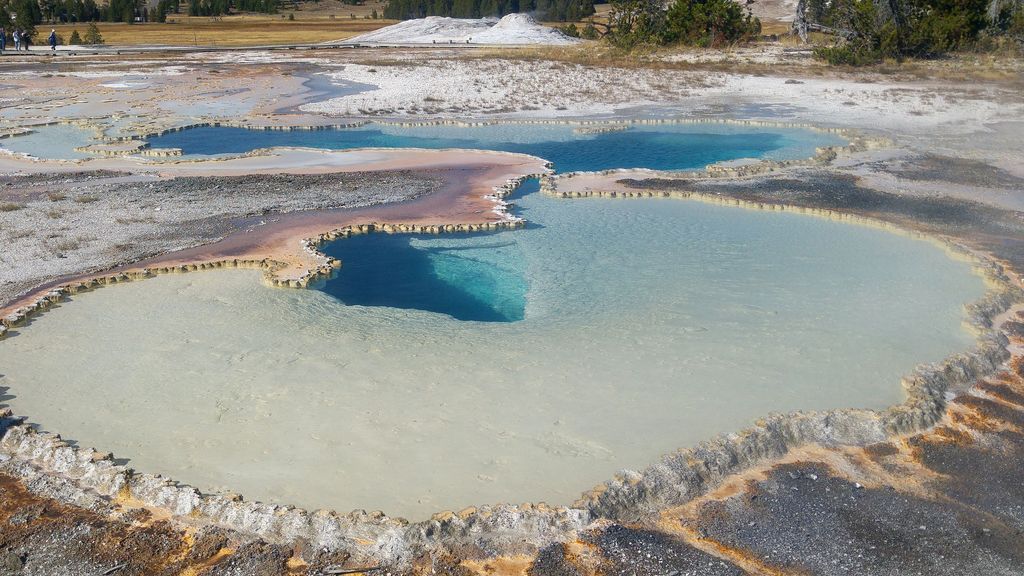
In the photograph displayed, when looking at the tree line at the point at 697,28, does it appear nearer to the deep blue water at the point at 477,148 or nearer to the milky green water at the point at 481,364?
the deep blue water at the point at 477,148

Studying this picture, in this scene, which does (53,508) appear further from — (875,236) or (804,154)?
(804,154)

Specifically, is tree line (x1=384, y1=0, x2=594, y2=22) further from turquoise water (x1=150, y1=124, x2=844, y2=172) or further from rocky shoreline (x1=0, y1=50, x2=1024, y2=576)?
rocky shoreline (x1=0, y1=50, x2=1024, y2=576)

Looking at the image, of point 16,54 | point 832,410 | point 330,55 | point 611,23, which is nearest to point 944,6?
point 611,23

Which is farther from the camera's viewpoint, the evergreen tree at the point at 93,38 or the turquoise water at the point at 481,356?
the evergreen tree at the point at 93,38

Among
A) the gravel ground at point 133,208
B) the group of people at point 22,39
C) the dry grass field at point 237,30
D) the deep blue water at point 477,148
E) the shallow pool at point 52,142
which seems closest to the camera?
the deep blue water at point 477,148

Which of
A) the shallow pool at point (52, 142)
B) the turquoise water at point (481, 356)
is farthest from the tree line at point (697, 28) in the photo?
the turquoise water at point (481, 356)

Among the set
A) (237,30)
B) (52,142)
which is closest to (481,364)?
(52,142)

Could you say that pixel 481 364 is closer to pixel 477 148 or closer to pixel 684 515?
pixel 684 515
